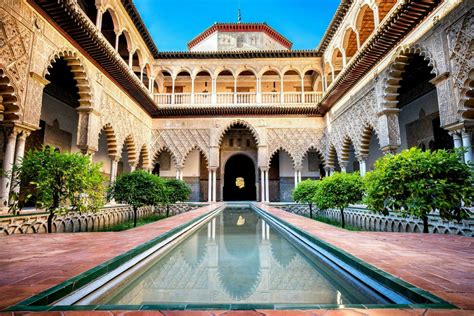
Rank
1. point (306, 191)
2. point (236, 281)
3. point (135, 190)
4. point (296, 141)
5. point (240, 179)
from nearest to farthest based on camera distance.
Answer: point (236, 281) → point (135, 190) → point (306, 191) → point (296, 141) → point (240, 179)

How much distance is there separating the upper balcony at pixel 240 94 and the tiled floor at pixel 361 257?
10217 millimetres

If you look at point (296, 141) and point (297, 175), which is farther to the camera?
point (297, 175)

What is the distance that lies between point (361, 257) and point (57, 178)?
15.0 feet

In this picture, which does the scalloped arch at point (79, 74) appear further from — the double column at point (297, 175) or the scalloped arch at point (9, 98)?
the double column at point (297, 175)

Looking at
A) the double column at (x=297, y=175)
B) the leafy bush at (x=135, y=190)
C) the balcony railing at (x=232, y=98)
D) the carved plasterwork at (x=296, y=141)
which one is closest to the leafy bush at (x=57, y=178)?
the leafy bush at (x=135, y=190)

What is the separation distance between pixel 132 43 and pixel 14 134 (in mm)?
6487

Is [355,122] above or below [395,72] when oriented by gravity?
below

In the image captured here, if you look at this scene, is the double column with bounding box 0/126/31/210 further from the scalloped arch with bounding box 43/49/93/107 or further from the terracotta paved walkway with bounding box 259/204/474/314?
the terracotta paved walkway with bounding box 259/204/474/314

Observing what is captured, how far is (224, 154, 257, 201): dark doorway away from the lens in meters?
17.8

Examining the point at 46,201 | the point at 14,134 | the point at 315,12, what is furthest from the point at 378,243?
the point at 315,12

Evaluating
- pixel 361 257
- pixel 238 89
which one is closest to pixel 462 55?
pixel 361 257

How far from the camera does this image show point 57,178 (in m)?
4.34

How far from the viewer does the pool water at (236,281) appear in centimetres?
157

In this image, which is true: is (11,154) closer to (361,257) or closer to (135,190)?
(135,190)
